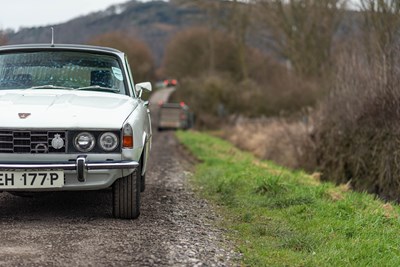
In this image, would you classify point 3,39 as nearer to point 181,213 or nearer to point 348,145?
point 181,213

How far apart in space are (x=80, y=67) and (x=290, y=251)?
11.1 feet

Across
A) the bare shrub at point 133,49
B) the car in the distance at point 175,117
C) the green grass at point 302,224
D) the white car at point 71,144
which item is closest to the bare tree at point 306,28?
the bare shrub at point 133,49

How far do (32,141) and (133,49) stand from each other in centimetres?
4319

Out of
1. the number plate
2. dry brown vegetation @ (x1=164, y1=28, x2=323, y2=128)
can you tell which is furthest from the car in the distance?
the number plate

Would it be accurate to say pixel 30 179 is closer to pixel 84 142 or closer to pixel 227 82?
pixel 84 142

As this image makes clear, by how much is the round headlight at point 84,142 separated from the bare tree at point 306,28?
2638cm

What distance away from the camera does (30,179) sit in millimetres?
5523

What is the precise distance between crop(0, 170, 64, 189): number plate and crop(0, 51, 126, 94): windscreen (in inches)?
61.8

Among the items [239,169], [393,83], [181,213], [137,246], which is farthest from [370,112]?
[137,246]

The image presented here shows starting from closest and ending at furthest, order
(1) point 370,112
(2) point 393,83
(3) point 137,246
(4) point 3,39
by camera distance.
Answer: (3) point 137,246, (4) point 3,39, (2) point 393,83, (1) point 370,112

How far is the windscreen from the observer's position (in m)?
6.92

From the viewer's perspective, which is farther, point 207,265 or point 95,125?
point 95,125

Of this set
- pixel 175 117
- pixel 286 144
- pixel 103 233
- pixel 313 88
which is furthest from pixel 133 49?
pixel 103 233

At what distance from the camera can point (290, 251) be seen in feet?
17.6
